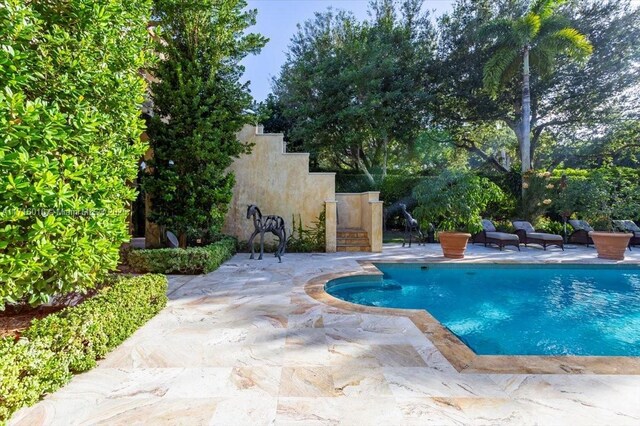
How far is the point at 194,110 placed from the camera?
24.9 feet

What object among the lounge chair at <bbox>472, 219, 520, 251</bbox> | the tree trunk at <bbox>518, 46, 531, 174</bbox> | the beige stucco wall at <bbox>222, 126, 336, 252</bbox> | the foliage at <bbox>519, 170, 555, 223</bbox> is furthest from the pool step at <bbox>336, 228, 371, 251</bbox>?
the tree trunk at <bbox>518, 46, 531, 174</bbox>

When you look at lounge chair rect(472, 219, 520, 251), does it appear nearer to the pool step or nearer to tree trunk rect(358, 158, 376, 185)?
the pool step

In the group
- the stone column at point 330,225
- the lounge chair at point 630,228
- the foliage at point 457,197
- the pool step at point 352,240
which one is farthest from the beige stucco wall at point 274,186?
the lounge chair at point 630,228

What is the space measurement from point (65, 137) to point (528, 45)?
18666mm

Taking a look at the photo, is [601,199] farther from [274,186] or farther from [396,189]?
[274,186]

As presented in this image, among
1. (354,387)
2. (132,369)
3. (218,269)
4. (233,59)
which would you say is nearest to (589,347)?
(354,387)

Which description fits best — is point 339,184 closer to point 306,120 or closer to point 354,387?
point 306,120

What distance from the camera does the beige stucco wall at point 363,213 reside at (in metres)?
10.9

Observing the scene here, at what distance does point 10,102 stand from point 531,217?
17266 millimetres

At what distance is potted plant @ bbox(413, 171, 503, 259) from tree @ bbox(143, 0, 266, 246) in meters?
5.82

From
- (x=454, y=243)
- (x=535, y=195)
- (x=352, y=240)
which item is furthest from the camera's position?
(x=535, y=195)

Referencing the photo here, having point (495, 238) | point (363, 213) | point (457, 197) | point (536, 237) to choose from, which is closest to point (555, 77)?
point (536, 237)

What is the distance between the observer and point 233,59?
834cm

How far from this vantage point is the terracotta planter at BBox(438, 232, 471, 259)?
30.3ft
